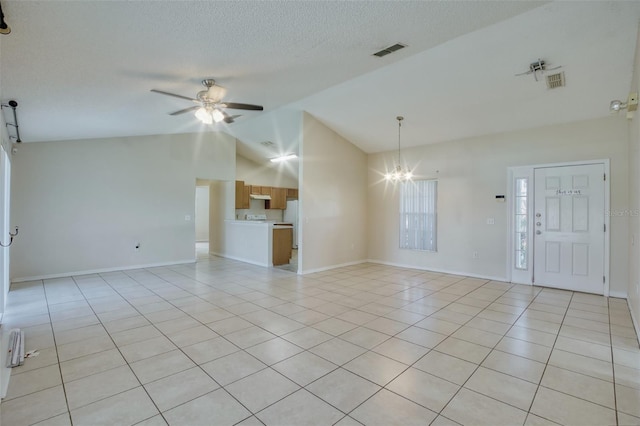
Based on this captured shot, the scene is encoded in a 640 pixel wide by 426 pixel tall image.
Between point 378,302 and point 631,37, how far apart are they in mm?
4066

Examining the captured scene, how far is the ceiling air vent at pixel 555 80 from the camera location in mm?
3866

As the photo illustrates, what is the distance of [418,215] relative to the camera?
675 cm

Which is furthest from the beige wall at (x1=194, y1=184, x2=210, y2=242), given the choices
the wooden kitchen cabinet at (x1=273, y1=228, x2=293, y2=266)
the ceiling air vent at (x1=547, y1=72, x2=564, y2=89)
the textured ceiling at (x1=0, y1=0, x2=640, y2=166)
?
the ceiling air vent at (x1=547, y1=72, x2=564, y2=89)

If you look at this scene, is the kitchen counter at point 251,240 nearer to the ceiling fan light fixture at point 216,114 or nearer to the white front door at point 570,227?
the ceiling fan light fixture at point 216,114

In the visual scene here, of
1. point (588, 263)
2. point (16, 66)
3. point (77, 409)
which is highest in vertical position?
point (16, 66)

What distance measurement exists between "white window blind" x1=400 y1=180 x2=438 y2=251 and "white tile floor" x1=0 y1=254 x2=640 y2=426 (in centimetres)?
185

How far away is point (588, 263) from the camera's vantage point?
4.82 metres

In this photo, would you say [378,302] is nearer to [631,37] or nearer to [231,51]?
[231,51]

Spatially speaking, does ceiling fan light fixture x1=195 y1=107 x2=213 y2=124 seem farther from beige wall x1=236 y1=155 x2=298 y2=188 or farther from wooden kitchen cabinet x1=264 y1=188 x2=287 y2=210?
wooden kitchen cabinet x1=264 y1=188 x2=287 y2=210

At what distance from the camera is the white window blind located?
21.4ft

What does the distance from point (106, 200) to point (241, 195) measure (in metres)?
3.38

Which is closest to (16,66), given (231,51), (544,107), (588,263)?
(231,51)

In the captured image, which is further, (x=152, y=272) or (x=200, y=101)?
(x=152, y=272)

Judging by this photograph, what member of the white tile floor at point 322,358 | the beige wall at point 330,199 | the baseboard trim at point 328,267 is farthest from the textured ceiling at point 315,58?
the baseboard trim at point 328,267
